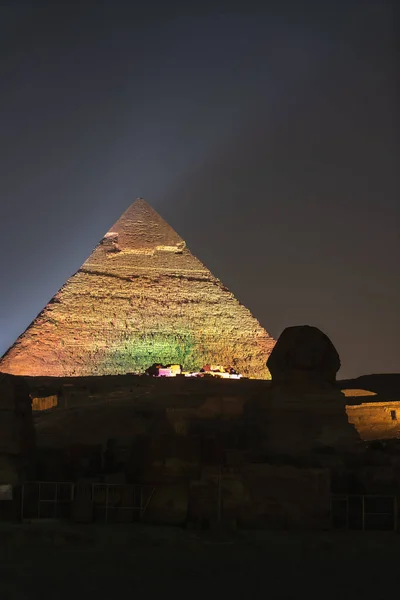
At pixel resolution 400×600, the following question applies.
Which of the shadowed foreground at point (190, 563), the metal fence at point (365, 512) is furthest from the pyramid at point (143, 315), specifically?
the shadowed foreground at point (190, 563)

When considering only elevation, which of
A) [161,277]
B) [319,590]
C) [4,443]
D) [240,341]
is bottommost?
[319,590]

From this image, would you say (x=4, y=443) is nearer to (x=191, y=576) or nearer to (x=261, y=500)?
(x=261, y=500)

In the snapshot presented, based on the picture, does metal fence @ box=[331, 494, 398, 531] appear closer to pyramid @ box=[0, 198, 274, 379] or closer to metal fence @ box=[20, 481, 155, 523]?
metal fence @ box=[20, 481, 155, 523]

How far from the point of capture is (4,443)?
8.59 m

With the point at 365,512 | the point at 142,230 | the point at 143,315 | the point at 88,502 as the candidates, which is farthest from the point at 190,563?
the point at 142,230

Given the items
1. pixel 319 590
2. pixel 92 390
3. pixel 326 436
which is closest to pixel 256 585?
pixel 319 590

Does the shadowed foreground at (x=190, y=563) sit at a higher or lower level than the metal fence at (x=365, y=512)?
lower

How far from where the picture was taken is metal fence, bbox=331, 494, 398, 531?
859 centimetres

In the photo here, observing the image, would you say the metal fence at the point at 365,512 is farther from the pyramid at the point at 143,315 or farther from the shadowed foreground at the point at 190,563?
the pyramid at the point at 143,315

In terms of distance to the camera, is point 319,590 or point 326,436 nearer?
point 319,590

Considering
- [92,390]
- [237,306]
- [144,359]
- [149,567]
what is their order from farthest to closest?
1. [237,306]
2. [144,359]
3. [92,390]
4. [149,567]

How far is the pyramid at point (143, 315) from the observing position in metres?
69.3

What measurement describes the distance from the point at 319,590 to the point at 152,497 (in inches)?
119

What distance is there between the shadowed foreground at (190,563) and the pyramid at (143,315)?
58.5 meters
